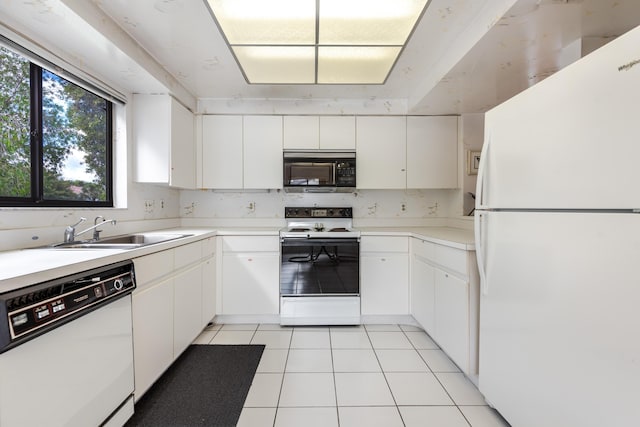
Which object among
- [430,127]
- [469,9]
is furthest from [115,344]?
[430,127]

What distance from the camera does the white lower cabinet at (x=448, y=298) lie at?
68.6 inches

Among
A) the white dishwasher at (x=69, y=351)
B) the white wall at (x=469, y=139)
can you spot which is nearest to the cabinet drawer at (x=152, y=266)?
the white dishwasher at (x=69, y=351)

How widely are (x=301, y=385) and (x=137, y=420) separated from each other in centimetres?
90

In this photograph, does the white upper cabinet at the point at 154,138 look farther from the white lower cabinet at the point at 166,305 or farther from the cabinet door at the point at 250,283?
the cabinet door at the point at 250,283

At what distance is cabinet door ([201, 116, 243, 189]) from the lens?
294cm

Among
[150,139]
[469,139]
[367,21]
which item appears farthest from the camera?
[469,139]

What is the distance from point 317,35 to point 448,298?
6.47ft

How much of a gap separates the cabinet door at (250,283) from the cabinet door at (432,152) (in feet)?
5.60

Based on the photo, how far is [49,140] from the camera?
1.73 m

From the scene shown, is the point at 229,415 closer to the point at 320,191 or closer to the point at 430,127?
the point at 320,191

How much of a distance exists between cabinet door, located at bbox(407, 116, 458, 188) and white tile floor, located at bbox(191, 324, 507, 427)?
5.09 feet

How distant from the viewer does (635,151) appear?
829mm

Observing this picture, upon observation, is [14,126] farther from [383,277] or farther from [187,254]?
[383,277]

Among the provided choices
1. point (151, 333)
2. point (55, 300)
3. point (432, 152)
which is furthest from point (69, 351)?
point (432, 152)
